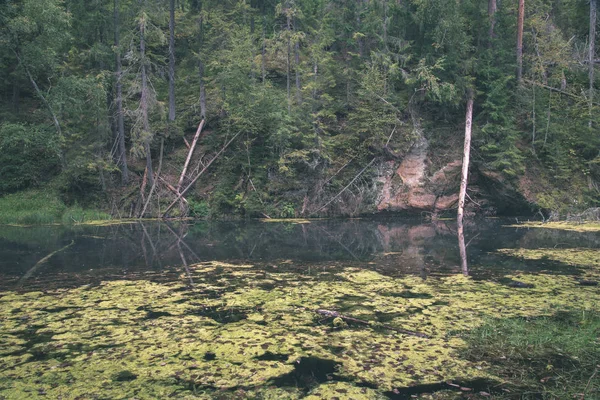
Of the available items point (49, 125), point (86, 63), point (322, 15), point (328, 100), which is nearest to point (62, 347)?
point (328, 100)

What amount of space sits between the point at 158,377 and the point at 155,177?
2150 cm

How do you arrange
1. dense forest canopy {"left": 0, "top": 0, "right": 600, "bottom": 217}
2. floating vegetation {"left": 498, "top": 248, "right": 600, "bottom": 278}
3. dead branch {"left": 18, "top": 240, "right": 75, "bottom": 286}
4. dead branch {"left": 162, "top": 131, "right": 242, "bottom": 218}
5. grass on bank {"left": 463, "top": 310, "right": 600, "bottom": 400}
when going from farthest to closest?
dead branch {"left": 162, "top": 131, "right": 242, "bottom": 218}, dense forest canopy {"left": 0, "top": 0, "right": 600, "bottom": 217}, floating vegetation {"left": 498, "top": 248, "right": 600, "bottom": 278}, dead branch {"left": 18, "top": 240, "right": 75, "bottom": 286}, grass on bank {"left": 463, "top": 310, "right": 600, "bottom": 400}

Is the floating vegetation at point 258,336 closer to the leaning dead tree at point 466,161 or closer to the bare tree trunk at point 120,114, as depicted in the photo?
the leaning dead tree at point 466,161

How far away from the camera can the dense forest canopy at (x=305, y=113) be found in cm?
2294

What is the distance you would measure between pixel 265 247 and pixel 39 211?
51.0 feet

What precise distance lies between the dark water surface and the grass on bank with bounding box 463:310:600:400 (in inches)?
139

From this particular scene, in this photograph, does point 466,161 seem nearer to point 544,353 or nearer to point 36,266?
point 544,353

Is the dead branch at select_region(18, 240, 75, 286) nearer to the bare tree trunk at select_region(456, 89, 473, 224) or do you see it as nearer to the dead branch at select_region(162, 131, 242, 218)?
the dead branch at select_region(162, 131, 242, 218)

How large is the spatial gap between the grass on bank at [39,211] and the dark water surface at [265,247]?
5.63 ft

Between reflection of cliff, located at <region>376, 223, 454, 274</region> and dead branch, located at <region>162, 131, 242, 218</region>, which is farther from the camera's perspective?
dead branch, located at <region>162, 131, 242, 218</region>

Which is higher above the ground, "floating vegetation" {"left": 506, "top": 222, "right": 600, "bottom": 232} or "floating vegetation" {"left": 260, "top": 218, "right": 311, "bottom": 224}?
"floating vegetation" {"left": 506, "top": 222, "right": 600, "bottom": 232}

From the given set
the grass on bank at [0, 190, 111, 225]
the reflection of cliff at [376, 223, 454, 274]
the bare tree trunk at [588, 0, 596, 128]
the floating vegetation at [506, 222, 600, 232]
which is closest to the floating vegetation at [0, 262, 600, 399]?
the reflection of cliff at [376, 223, 454, 274]

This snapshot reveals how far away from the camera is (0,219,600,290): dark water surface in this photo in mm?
10852

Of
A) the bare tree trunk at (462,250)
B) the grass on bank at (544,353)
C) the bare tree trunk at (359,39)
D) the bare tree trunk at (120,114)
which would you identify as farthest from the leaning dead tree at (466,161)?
the bare tree trunk at (120,114)
